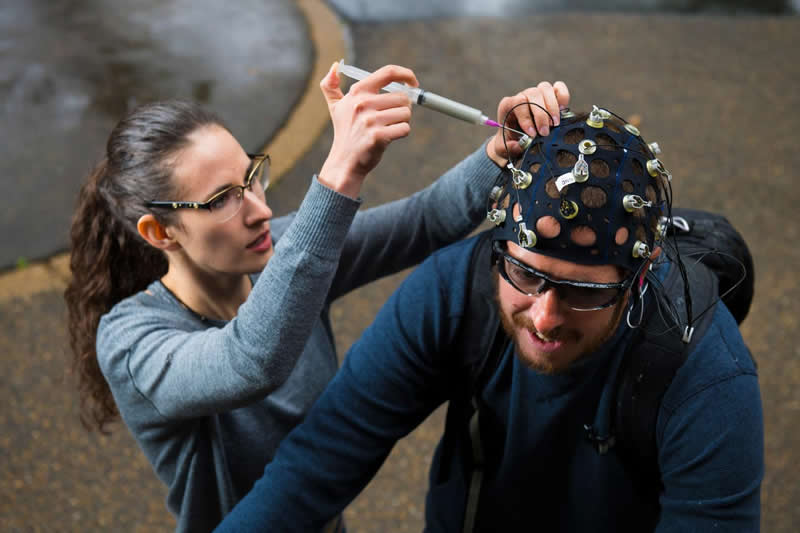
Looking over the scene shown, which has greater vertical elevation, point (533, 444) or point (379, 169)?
point (533, 444)

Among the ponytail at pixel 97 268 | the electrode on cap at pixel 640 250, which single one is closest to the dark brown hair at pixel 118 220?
the ponytail at pixel 97 268

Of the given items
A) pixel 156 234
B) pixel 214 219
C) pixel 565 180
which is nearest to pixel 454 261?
pixel 565 180

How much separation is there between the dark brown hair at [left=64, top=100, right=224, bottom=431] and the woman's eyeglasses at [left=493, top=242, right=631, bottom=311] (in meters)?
0.89

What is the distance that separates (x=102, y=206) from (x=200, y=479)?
796 mm

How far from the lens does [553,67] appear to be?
632 cm

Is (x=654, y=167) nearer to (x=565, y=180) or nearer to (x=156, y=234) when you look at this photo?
(x=565, y=180)

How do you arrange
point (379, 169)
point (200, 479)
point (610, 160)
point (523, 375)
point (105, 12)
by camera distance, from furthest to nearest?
1. point (105, 12)
2. point (379, 169)
3. point (200, 479)
4. point (523, 375)
5. point (610, 160)

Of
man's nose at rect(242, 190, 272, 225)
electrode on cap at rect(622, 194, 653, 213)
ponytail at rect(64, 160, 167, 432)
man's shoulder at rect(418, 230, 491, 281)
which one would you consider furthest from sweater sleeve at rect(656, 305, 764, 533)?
ponytail at rect(64, 160, 167, 432)

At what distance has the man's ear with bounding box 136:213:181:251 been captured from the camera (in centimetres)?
207

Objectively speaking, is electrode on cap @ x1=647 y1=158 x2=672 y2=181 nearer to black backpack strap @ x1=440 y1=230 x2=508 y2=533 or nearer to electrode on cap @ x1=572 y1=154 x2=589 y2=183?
electrode on cap @ x1=572 y1=154 x2=589 y2=183

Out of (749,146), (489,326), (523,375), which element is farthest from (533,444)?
(749,146)

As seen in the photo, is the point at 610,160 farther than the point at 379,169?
No

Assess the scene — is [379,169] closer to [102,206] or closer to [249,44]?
[249,44]

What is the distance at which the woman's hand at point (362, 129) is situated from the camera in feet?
5.44
